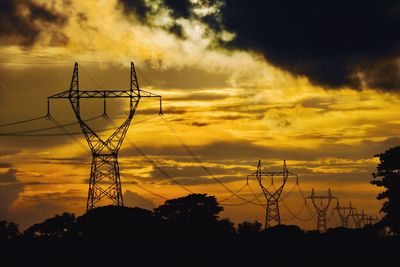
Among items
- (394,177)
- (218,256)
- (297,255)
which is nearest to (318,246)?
(297,255)

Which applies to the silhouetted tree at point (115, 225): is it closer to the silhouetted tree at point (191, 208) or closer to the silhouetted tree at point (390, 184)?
the silhouetted tree at point (390, 184)

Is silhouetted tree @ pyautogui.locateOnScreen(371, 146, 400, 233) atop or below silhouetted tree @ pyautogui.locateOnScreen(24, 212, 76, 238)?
atop

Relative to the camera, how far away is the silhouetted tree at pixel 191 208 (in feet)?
547

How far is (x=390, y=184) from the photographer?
98.7 metres

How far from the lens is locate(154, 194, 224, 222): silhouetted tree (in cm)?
16688

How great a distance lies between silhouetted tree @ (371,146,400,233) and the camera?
318ft

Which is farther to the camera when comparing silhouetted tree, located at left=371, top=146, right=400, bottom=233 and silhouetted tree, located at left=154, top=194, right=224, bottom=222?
silhouetted tree, located at left=154, top=194, right=224, bottom=222

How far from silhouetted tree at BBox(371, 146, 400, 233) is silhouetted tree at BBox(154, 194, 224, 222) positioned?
231 feet

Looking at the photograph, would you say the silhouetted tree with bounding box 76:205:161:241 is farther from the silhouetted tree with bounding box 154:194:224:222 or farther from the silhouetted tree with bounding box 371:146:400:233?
the silhouetted tree with bounding box 154:194:224:222

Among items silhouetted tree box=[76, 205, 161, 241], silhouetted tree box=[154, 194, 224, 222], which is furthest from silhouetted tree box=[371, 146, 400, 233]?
silhouetted tree box=[154, 194, 224, 222]

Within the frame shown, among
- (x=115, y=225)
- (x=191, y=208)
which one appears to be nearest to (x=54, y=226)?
(x=191, y=208)

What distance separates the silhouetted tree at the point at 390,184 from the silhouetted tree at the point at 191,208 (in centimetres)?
7052

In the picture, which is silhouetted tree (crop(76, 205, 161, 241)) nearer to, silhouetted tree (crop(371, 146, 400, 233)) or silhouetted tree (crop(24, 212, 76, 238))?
silhouetted tree (crop(371, 146, 400, 233))

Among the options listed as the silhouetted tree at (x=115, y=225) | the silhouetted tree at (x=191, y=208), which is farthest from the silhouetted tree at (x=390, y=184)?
the silhouetted tree at (x=191, y=208)
